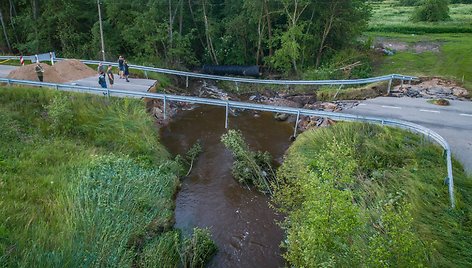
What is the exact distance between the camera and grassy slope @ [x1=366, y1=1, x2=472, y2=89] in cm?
2542

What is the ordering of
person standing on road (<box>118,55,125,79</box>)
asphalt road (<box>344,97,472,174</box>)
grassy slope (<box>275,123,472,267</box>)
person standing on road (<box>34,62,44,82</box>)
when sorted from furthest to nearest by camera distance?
person standing on road (<box>118,55,125,79</box>) → person standing on road (<box>34,62,44,82</box>) → asphalt road (<box>344,97,472,174</box>) → grassy slope (<box>275,123,472,267</box>)

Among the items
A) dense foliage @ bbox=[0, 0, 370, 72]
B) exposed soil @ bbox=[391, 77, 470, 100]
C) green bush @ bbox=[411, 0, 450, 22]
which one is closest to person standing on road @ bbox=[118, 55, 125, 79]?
dense foliage @ bbox=[0, 0, 370, 72]

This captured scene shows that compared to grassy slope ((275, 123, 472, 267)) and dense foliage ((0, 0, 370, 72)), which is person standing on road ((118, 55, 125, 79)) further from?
grassy slope ((275, 123, 472, 267))

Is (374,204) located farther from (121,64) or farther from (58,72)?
(58,72)

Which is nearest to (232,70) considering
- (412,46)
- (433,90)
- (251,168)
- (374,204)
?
(433,90)

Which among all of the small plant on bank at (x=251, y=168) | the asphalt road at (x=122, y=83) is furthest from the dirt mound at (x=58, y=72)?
the small plant on bank at (x=251, y=168)

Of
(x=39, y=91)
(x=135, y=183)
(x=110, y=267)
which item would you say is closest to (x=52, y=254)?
(x=110, y=267)

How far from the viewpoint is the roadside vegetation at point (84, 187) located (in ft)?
25.9

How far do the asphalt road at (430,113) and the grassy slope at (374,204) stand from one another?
1.74 m

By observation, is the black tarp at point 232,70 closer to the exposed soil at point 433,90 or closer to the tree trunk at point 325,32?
the tree trunk at point 325,32

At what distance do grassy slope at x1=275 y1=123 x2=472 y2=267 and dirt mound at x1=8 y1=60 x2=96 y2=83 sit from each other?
51.8 ft

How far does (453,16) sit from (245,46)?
1326 inches

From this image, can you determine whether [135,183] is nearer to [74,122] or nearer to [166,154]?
[166,154]

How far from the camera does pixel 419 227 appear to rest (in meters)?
8.97
